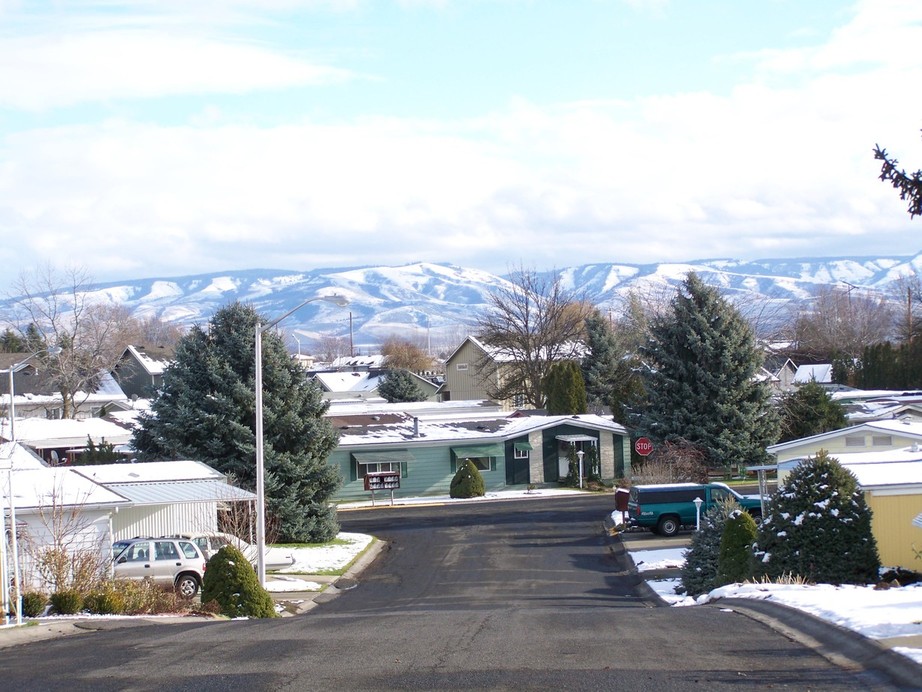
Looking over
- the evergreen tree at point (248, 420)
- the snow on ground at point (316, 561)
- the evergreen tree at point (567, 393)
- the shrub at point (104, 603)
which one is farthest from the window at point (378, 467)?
the shrub at point (104, 603)

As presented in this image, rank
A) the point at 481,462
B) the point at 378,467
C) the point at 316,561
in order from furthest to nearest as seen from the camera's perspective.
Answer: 1. the point at 481,462
2. the point at 378,467
3. the point at 316,561

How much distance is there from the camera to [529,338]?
76938mm

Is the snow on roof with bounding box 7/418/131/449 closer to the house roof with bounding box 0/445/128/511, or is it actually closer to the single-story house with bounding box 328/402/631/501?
the single-story house with bounding box 328/402/631/501

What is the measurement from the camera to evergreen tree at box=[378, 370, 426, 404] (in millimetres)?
88500

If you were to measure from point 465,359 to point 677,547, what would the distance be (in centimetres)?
6322

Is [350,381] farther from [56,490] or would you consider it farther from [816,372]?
[56,490]

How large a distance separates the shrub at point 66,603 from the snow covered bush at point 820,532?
13120mm

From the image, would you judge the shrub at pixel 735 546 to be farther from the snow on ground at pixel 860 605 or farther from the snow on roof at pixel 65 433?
the snow on roof at pixel 65 433

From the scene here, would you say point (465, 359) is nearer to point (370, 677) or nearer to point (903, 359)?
point (903, 359)

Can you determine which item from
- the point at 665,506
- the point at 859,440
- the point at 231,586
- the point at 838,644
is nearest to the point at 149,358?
the point at 665,506

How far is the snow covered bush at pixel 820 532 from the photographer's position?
2012cm

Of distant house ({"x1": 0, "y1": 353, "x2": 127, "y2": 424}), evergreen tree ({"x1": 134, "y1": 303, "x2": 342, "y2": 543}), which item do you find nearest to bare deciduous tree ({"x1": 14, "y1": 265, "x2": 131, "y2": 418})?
distant house ({"x1": 0, "y1": 353, "x2": 127, "y2": 424})

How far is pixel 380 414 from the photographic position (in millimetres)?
59906

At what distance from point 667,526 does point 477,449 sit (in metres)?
18.2
